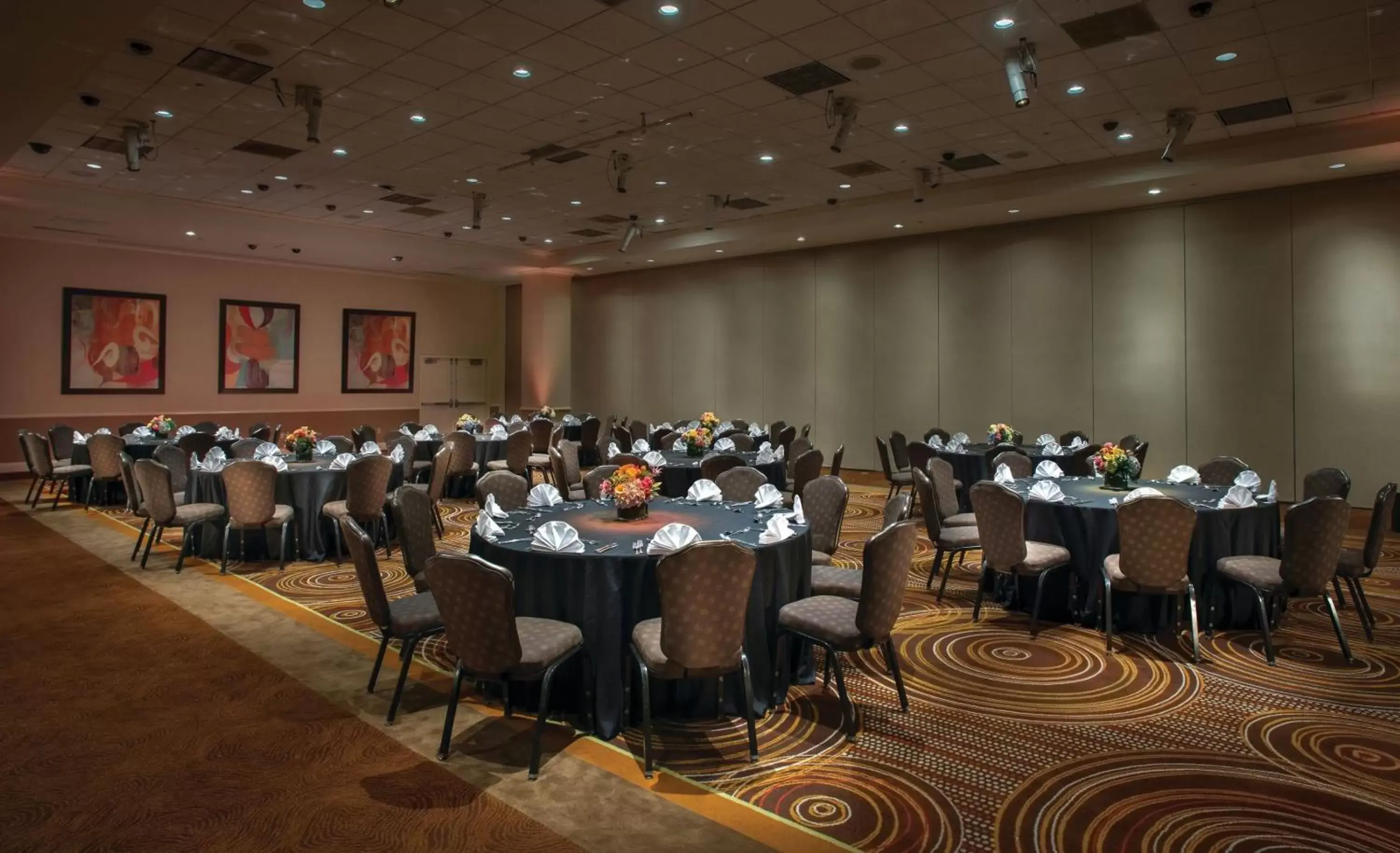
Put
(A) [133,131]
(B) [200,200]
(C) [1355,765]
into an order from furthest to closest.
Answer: (B) [200,200], (A) [133,131], (C) [1355,765]

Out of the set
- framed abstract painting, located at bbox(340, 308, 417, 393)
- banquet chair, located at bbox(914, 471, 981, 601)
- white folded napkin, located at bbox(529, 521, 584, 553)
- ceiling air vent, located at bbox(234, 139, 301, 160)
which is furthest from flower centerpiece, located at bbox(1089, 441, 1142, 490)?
framed abstract painting, located at bbox(340, 308, 417, 393)

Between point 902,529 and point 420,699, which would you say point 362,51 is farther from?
point 902,529

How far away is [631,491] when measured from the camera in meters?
4.72

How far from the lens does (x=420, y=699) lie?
4.16 m

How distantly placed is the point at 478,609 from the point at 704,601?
0.89 m

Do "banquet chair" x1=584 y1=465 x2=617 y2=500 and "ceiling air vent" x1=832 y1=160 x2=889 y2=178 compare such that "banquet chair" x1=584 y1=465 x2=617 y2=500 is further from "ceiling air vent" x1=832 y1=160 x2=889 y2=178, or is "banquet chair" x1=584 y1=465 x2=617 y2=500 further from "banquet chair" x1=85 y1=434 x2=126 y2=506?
"banquet chair" x1=85 y1=434 x2=126 y2=506

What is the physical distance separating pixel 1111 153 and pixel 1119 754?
25.4ft

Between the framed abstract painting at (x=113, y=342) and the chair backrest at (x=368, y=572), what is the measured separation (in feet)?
42.5

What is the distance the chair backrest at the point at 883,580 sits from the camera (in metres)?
3.62

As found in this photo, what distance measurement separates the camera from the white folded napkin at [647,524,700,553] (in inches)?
151

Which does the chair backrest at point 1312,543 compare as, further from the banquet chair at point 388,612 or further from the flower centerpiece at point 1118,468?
the banquet chair at point 388,612

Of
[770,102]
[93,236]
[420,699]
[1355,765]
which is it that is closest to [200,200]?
[93,236]

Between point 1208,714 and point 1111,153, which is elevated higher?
point 1111,153

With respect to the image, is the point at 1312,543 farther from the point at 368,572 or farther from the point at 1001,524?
the point at 368,572
